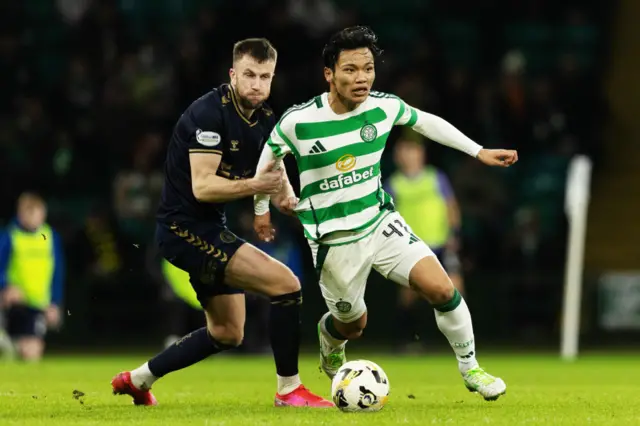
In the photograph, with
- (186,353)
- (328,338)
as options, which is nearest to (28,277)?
(328,338)

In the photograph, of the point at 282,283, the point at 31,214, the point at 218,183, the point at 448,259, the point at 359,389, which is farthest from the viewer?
the point at 448,259

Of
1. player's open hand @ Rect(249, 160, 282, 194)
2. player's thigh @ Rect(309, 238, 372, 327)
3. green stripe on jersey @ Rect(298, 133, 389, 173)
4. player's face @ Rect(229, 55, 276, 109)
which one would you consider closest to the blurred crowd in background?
player's thigh @ Rect(309, 238, 372, 327)

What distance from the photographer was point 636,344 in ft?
53.5

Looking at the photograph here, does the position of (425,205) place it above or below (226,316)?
below

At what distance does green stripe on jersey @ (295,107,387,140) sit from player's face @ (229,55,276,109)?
29 centimetres

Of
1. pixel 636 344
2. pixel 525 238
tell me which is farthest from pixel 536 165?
pixel 636 344

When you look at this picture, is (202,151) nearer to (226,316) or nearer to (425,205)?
(226,316)

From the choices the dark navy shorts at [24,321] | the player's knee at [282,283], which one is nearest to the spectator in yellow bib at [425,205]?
the dark navy shorts at [24,321]

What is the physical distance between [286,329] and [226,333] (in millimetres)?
462

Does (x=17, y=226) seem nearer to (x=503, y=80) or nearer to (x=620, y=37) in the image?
(x=503, y=80)

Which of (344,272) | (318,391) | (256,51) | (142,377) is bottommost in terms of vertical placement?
(318,391)

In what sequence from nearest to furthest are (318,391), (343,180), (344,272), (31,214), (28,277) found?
(343,180)
(344,272)
(318,391)
(31,214)
(28,277)

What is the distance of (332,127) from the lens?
786 cm

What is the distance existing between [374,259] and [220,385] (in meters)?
2.95
